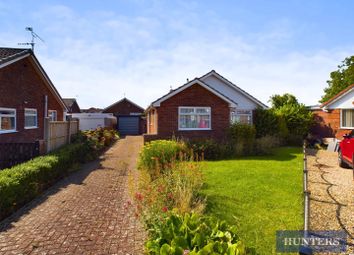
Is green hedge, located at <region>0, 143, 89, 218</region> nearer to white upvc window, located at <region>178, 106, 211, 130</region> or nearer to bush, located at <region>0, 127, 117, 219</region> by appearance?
bush, located at <region>0, 127, 117, 219</region>

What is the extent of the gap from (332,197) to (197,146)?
7917 millimetres

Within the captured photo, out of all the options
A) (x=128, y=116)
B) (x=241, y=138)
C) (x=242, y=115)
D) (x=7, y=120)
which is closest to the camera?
(x=7, y=120)

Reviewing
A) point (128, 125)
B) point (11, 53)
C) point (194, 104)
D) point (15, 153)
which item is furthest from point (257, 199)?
point (128, 125)

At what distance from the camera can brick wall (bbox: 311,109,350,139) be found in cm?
2097

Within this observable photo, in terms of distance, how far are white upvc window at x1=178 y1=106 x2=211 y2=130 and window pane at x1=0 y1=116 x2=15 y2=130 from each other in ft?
30.4

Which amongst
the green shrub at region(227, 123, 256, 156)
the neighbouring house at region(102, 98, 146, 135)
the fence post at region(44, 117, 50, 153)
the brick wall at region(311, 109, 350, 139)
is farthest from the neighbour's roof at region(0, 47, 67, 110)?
the neighbouring house at region(102, 98, 146, 135)

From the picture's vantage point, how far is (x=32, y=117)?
1778 centimetres

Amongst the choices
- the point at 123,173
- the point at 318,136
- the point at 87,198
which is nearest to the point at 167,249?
the point at 87,198

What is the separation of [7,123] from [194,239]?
13841mm

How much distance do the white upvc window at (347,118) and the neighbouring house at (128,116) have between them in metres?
26.4

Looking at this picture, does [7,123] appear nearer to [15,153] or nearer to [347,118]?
[15,153]

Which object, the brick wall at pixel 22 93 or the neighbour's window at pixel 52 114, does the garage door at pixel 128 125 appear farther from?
the brick wall at pixel 22 93

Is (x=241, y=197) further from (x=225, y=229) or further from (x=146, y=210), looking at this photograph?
(x=225, y=229)

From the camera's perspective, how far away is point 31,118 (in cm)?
1761
